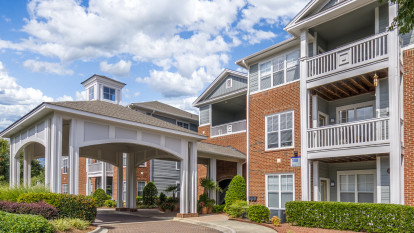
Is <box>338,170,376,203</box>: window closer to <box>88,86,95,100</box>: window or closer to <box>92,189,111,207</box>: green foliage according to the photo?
<box>92,189,111,207</box>: green foliage

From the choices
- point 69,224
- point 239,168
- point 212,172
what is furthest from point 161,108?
point 69,224

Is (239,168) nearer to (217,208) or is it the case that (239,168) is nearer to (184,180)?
(217,208)

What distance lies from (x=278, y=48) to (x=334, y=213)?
9.49m

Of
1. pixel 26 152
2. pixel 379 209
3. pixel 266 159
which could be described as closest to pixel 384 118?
pixel 379 209

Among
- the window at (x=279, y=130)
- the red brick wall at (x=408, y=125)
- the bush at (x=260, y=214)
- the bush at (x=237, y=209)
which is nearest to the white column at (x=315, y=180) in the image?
the bush at (x=260, y=214)

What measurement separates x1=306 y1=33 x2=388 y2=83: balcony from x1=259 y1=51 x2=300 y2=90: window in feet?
7.32

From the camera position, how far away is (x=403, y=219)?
12602mm

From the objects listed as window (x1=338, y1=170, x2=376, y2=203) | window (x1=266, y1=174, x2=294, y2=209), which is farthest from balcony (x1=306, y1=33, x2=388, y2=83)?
window (x1=266, y1=174, x2=294, y2=209)

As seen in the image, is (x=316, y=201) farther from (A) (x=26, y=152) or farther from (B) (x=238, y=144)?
(A) (x=26, y=152)

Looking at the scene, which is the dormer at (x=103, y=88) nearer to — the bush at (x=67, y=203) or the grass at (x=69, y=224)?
the bush at (x=67, y=203)

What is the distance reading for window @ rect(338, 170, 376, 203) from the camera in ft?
54.1

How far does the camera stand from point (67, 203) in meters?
13.0

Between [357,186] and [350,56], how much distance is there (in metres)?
6.07

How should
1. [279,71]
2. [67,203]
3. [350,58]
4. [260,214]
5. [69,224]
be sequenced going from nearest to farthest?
[69,224] → [67,203] → [350,58] → [260,214] → [279,71]
